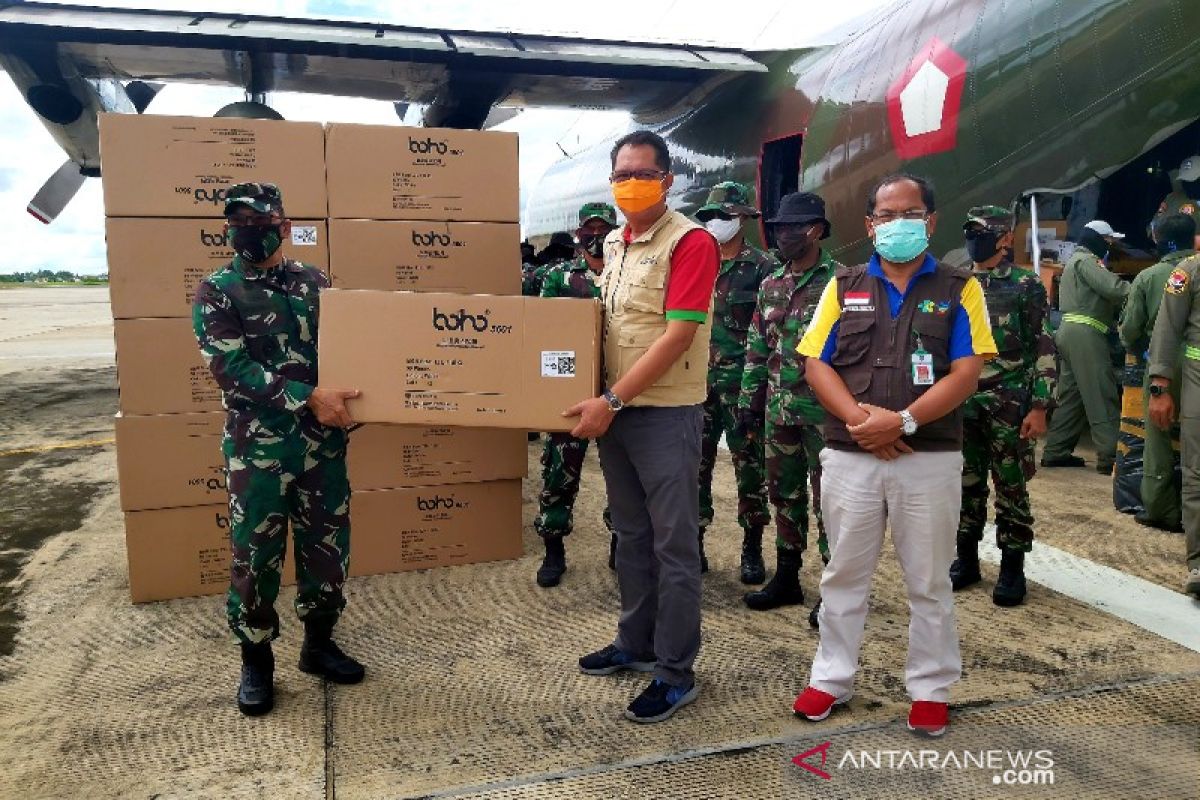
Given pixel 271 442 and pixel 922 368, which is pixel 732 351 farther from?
pixel 271 442

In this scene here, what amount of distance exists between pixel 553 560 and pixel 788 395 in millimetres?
1577

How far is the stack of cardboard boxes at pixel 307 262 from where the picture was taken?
3883 mm

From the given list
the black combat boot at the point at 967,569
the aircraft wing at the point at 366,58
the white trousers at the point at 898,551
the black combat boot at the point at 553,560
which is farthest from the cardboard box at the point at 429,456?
the aircraft wing at the point at 366,58

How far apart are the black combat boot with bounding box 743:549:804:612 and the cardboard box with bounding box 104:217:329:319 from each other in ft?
9.42

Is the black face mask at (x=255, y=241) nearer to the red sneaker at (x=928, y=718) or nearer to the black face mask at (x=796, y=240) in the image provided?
the black face mask at (x=796, y=240)

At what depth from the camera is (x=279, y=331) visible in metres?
3.01

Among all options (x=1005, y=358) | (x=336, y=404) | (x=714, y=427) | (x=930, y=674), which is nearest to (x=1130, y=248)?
(x=1005, y=358)

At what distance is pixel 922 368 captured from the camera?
2631mm

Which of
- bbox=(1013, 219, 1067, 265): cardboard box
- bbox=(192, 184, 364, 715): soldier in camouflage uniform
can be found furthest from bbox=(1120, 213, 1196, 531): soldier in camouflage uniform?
bbox=(192, 184, 364, 715): soldier in camouflage uniform

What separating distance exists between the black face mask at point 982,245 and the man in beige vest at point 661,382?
1770mm

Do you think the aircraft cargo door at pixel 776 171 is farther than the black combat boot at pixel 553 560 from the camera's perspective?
Yes

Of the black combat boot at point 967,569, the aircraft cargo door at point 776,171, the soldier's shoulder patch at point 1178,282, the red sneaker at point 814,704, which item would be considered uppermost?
the aircraft cargo door at point 776,171

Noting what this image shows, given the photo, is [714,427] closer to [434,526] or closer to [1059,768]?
[434,526]

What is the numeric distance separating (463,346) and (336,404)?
1.66 feet
